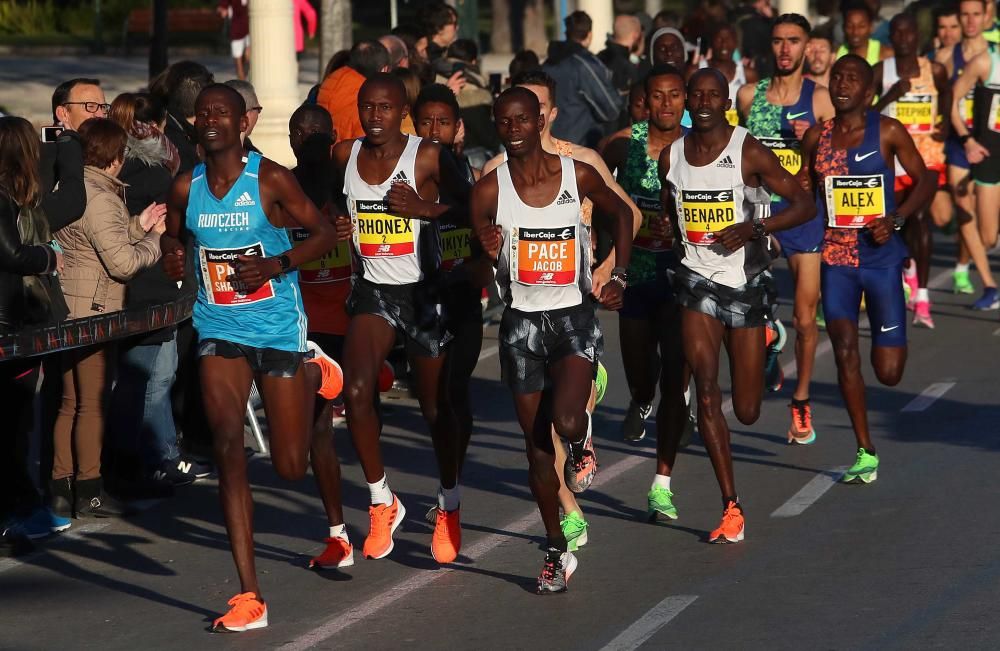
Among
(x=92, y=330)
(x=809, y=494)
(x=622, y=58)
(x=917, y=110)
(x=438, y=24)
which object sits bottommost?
(x=809, y=494)

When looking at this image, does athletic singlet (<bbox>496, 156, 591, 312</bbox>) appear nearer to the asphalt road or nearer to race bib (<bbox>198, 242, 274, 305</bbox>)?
race bib (<bbox>198, 242, 274, 305</bbox>)

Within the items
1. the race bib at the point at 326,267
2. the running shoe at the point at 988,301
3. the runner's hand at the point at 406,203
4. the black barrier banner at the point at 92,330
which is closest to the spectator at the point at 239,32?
the running shoe at the point at 988,301

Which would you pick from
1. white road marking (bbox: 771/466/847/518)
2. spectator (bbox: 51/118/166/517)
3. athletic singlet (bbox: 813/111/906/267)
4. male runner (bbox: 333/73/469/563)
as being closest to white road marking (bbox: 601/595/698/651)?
male runner (bbox: 333/73/469/563)

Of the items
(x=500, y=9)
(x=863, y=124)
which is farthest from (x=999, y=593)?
(x=500, y=9)

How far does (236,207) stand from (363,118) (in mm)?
1013

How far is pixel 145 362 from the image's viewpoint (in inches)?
391

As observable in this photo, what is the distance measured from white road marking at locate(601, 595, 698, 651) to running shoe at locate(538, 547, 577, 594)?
0.44m

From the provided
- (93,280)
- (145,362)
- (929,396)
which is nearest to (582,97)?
(929,396)

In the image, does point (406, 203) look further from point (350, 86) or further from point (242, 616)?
point (350, 86)

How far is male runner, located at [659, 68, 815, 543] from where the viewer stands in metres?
8.72

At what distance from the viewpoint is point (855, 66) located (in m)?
9.95

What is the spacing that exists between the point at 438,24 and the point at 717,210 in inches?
294

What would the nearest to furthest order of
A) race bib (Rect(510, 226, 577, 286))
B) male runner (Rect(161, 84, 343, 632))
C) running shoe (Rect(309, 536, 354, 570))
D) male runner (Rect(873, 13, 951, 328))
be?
male runner (Rect(161, 84, 343, 632)) < race bib (Rect(510, 226, 577, 286)) < running shoe (Rect(309, 536, 354, 570)) < male runner (Rect(873, 13, 951, 328))

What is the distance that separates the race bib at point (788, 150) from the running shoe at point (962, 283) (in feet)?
15.7
